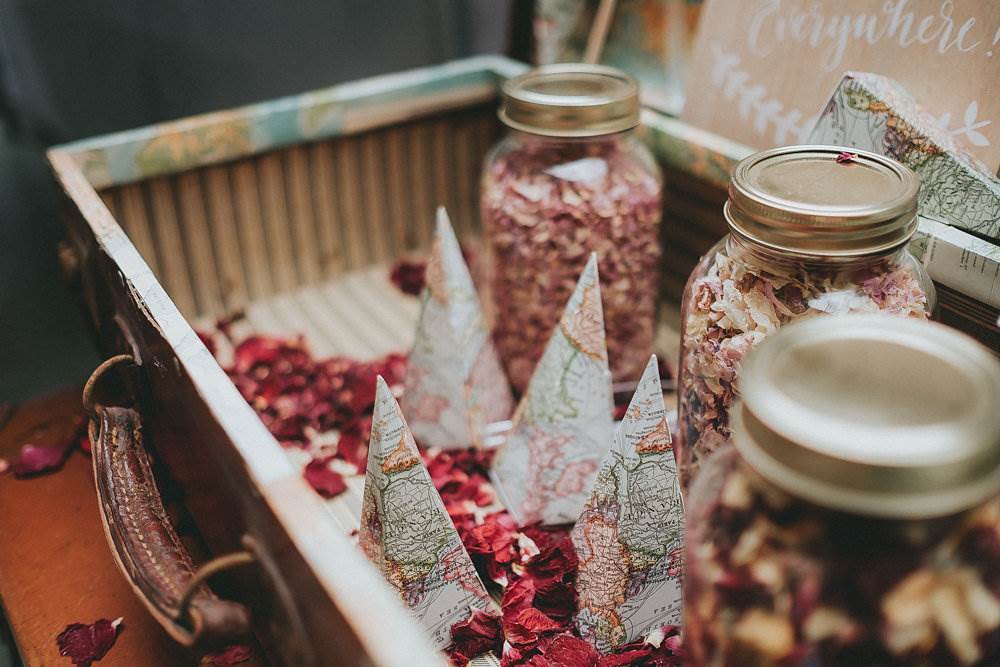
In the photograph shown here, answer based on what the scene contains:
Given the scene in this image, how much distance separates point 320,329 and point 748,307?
0.70 m

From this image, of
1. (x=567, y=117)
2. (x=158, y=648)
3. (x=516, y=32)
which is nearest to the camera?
(x=158, y=648)

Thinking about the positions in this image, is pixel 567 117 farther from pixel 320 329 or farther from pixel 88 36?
pixel 88 36

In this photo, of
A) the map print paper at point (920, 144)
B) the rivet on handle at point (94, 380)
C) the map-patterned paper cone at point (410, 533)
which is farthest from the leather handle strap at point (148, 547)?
the map print paper at point (920, 144)

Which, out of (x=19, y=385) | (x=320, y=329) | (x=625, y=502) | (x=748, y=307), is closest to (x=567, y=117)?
(x=748, y=307)

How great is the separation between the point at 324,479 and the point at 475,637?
277 millimetres

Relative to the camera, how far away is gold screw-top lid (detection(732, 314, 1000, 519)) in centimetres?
35

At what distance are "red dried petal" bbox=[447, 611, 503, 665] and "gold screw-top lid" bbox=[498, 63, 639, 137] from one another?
48 cm

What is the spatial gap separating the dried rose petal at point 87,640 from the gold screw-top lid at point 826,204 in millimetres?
641

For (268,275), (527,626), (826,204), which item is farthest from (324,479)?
(826,204)

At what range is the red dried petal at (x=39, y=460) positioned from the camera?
92 centimetres

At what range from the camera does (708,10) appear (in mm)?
973

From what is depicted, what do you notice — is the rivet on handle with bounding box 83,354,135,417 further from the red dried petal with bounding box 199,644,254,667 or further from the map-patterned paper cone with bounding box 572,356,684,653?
the map-patterned paper cone with bounding box 572,356,684,653

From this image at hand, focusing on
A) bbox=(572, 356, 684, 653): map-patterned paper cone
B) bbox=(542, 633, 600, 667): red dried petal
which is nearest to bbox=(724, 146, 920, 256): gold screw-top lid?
bbox=(572, 356, 684, 653): map-patterned paper cone

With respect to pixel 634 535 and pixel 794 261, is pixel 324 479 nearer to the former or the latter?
pixel 634 535
